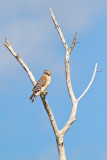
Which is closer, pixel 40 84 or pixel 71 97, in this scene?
pixel 71 97

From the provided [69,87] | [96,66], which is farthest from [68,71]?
[96,66]

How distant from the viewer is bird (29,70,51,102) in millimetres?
10734

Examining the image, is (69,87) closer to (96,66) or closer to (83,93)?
(83,93)

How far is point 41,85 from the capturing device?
11.0 meters

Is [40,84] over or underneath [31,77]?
underneath

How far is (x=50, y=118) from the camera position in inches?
407

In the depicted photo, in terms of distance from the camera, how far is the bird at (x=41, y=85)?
10.7 metres

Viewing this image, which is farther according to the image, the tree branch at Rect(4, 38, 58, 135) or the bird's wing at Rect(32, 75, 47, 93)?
→ the bird's wing at Rect(32, 75, 47, 93)

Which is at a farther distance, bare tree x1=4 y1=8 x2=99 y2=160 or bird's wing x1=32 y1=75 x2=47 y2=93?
bird's wing x1=32 y1=75 x2=47 y2=93

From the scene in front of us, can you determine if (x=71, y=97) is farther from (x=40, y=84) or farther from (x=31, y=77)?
(x=31, y=77)

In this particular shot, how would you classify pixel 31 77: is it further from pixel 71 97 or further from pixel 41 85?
pixel 71 97

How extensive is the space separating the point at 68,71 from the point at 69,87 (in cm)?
50

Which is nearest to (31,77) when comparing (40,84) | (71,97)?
(40,84)

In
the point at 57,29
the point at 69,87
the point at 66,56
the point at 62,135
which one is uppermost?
the point at 57,29
